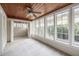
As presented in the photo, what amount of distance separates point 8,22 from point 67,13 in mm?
5571

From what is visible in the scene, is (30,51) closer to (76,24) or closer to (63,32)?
(63,32)

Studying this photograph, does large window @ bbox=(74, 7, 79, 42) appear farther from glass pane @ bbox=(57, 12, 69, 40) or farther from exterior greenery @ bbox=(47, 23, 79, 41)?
glass pane @ bbox=(57, 12, 69, 40)

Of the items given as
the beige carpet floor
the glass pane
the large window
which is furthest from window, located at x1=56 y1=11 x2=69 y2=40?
the beige carpet floor

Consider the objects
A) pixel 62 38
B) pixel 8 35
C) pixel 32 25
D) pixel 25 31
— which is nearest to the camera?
pixel 62 38

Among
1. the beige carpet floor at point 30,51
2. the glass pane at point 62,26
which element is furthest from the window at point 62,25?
the beige carpet floor at point 30,51

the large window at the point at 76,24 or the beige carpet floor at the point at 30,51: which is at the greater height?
the large window at the point at 76,24

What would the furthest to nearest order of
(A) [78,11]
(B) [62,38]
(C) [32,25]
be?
(C) [32,25] → (B) [62,38] → (A) [78,11]

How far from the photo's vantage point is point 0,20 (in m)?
4.55

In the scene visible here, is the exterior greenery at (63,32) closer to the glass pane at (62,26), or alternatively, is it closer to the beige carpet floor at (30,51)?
the glass pane at (62,26)

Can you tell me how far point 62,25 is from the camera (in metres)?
4.95

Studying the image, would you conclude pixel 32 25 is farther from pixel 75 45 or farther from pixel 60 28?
pixel 75 45

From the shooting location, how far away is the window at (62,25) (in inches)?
179

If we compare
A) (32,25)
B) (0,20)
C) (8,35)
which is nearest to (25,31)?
(32,25)

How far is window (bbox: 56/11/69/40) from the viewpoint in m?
4.55
